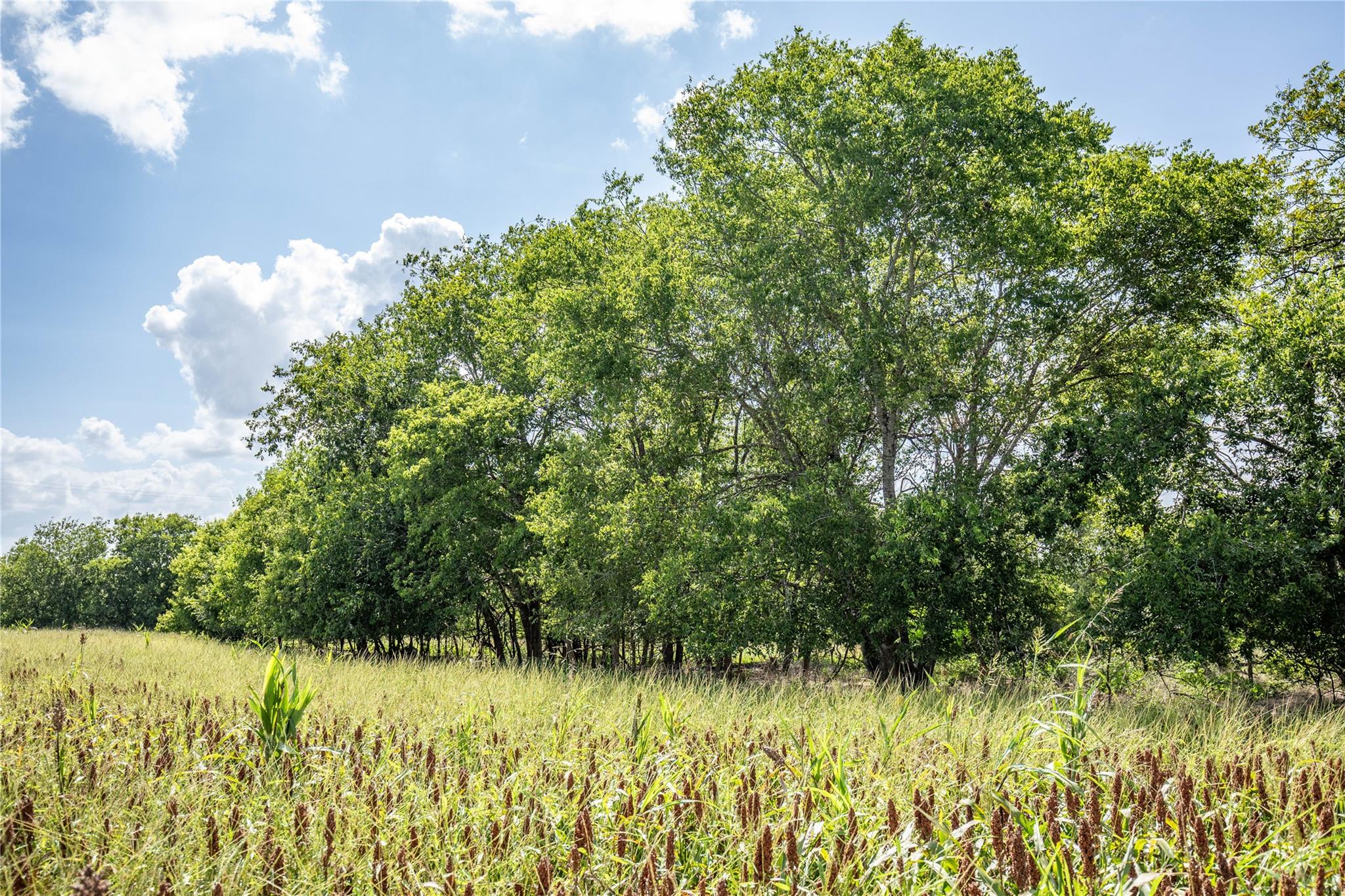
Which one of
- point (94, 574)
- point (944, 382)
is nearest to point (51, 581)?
point (94, 574)

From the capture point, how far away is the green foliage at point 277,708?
501 centimetres

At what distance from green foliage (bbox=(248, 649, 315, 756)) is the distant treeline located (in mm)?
8160

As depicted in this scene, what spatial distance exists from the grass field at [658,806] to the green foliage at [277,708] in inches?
5.6

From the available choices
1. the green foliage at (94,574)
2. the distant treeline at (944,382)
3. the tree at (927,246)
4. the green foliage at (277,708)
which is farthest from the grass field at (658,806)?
the green foliage at (94,574)

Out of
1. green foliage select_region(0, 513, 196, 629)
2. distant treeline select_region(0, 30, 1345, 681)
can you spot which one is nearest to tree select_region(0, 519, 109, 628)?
green foliage select_region(0, 513, 196, 629)

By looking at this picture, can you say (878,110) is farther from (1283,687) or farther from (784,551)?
(1283,687)

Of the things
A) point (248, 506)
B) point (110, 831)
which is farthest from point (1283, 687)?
point (248, 506)

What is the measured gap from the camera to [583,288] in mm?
14750

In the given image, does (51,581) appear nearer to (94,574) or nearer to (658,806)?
(94,574)

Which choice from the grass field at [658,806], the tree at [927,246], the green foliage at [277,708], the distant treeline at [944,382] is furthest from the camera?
the tree at [927,246]

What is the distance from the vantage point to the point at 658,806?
11.2ft

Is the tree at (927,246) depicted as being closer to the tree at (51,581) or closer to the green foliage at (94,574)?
the green foliage at (94,574)

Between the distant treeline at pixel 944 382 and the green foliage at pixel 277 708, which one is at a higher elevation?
the distant treeline at pixel 944 382

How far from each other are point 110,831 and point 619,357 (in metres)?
11.0
